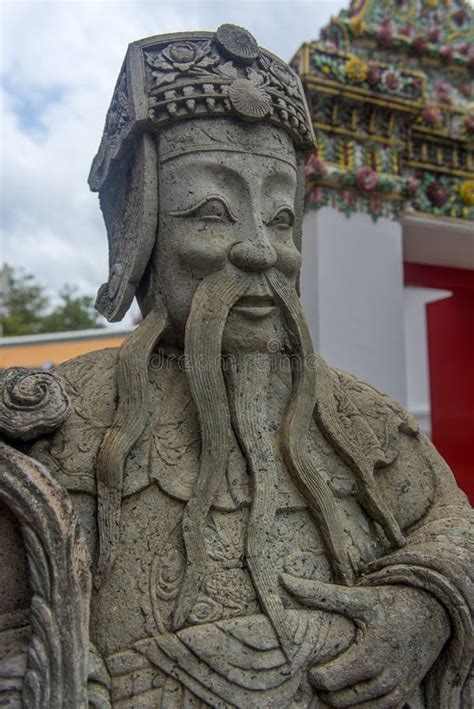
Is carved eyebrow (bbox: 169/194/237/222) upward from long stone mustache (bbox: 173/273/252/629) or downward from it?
upward

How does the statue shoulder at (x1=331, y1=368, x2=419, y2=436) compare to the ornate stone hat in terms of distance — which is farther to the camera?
the statue shoulder at (x1=331, y1=368, x2=419, y2=436)

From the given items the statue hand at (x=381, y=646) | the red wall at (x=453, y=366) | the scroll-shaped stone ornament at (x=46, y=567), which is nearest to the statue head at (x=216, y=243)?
the statue hand at (x=381, y=646)

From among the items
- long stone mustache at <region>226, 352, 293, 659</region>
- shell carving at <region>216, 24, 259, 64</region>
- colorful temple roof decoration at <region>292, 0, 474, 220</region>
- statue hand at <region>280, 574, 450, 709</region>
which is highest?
colorful temple roof decoration at <region>292, 0, 474, 220</region>

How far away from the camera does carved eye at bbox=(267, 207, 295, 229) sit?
1.79 meters

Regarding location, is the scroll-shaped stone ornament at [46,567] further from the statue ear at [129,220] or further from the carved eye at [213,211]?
the carved eye at [213,211]

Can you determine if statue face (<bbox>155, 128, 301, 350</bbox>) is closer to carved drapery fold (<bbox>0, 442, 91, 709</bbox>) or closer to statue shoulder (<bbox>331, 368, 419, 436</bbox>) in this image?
statue shoulder (<bbox>331, 368, 419, 436</bbox>)

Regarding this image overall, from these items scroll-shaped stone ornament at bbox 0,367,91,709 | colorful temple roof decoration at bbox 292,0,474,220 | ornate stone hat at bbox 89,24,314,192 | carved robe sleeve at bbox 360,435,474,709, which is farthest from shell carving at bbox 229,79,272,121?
colorful temple roof decoration at bbox 292,0,474,220

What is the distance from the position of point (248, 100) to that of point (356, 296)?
2769 mm

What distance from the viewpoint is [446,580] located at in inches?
59.7

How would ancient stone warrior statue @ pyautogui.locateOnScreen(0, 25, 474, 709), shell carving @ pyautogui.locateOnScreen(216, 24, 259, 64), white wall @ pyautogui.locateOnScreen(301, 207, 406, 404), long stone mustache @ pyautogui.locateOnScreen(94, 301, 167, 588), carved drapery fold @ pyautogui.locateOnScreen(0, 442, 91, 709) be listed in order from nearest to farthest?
carved drapery fold @ pyautogui.locateOnScreen(0, 442, 91, 709) → ancient stone warrior statue @ pyautogui.locateOnScreen(0, 25, 474, 709) → long stone mustache @ pyautogui.locateOnScreen(94, 301, 167, 588) → shell carving @ pyautogui.locateOnScreen(216, 24, 259, 64) → white wall @ pyautogui.locateOnScreen(301, 207, 406, 404)

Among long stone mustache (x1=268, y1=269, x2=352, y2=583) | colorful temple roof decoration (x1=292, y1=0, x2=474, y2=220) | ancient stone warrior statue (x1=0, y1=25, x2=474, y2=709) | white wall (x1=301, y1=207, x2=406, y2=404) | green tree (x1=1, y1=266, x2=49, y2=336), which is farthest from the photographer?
green tree (x1=1, y1=266, x2=49, y2=336)

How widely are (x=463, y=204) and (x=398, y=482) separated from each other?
3598mm

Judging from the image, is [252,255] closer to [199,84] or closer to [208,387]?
[208,387]

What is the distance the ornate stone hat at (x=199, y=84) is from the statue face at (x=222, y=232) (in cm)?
12
